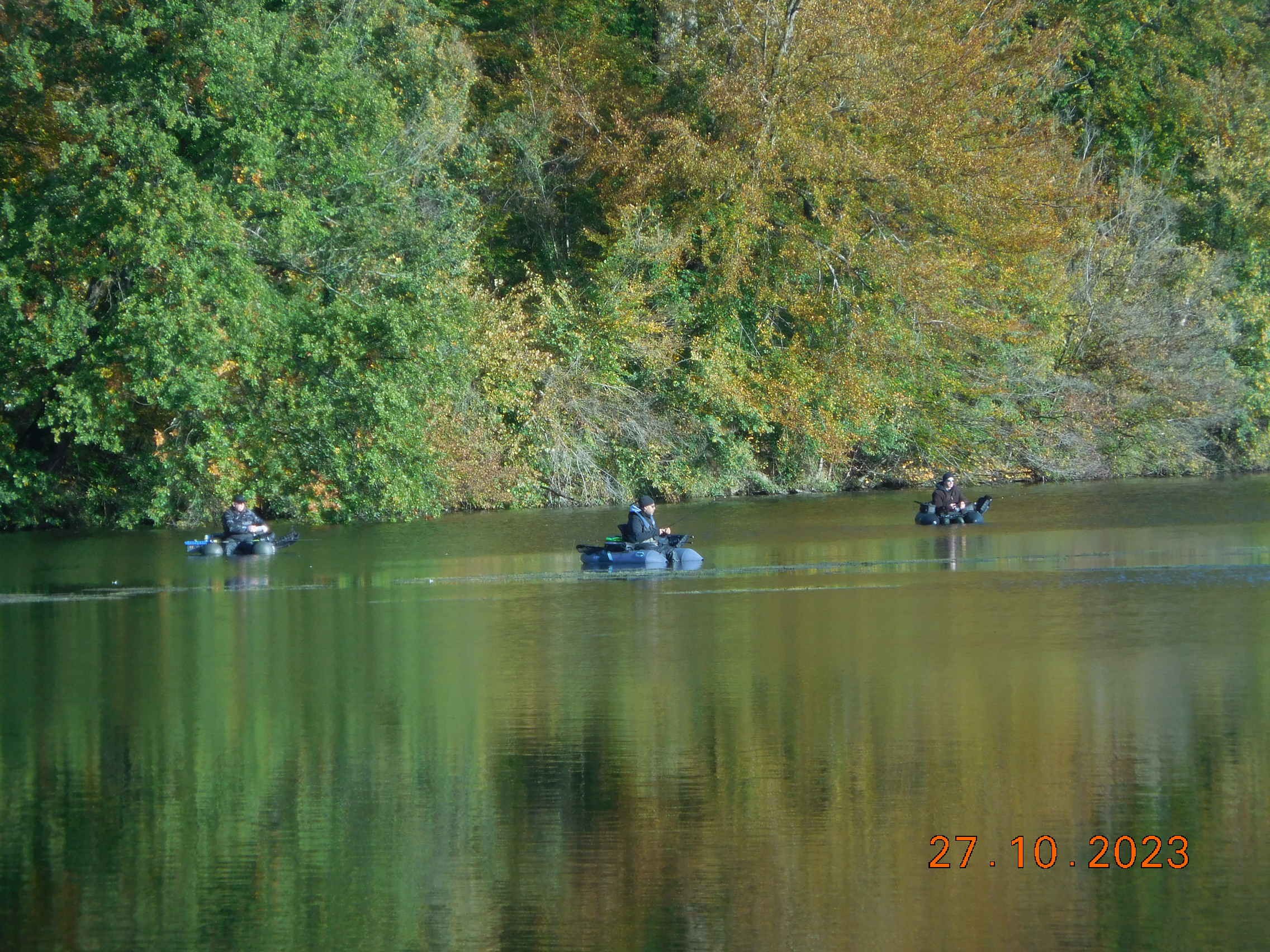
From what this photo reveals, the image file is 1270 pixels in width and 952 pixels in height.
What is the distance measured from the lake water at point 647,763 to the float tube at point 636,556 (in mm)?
1354

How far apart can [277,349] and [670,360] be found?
456 inches

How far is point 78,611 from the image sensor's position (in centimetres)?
2134

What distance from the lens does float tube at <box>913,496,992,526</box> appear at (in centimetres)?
3122

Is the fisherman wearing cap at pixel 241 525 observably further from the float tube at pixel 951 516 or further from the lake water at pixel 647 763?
the float tube at pixel 951 516

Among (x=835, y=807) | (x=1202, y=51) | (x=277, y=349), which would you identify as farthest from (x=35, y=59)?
(x=1202, y=51)

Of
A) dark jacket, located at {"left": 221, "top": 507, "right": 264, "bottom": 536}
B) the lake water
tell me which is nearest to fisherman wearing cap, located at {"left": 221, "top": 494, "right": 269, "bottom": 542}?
dark jacket, located at {"left": 221, "top": 507, "right": 264, "bottom": 536}

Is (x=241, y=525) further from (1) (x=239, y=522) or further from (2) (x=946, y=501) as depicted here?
(2) (x=946, y=501)

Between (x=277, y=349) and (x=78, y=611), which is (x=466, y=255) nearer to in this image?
(x=277, y=349)

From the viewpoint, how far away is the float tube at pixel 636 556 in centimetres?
2448

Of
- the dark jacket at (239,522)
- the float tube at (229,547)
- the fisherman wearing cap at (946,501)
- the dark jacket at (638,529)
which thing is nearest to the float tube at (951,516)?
the fisherman wearing cap at (946,501)
